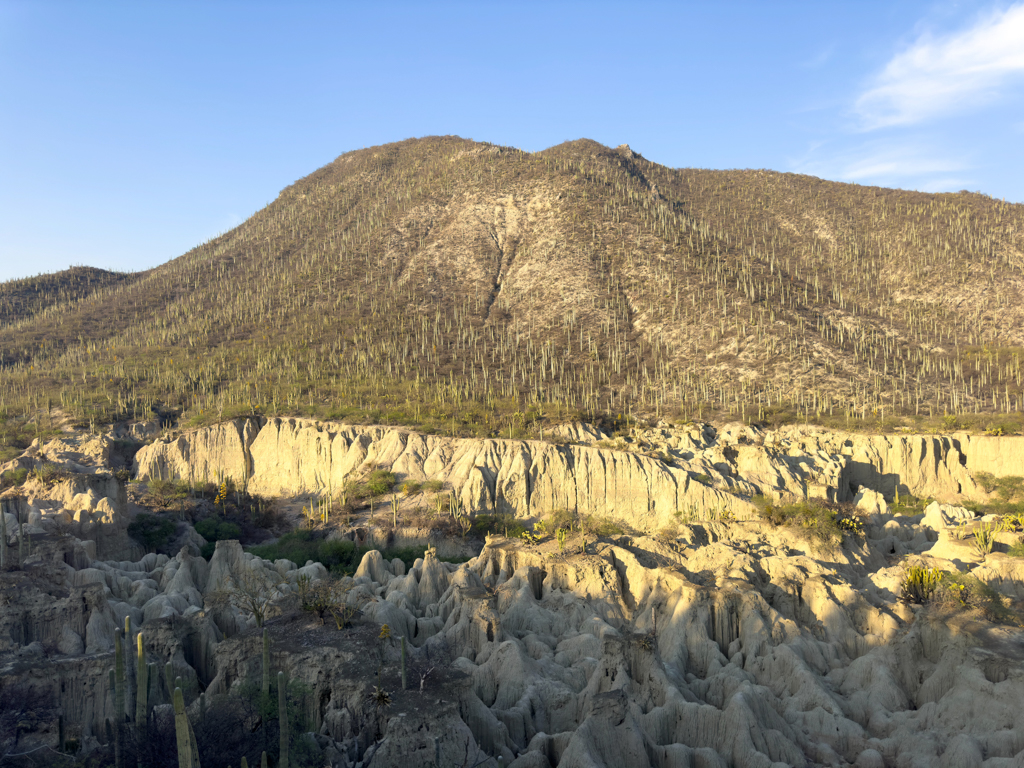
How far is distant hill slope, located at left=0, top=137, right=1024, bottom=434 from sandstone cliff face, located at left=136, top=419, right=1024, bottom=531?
4360 millimetres

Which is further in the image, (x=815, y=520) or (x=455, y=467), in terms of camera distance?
(x=455, y=467)

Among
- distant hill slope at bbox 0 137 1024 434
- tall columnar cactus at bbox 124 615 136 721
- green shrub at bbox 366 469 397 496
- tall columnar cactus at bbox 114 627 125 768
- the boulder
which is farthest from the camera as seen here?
Answer: distant hill slope at bbox 0 137 1024 434

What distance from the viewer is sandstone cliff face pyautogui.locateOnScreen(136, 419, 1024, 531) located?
4700 cm

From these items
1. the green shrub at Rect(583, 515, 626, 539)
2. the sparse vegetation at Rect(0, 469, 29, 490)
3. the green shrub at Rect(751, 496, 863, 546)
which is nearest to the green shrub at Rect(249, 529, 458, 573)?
the green shrub at Rect(583, 515, 626, 539)

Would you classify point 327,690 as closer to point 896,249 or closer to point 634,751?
point 634,751

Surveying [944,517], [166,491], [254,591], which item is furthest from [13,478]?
[944,517]

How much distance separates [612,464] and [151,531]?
30.1 meters

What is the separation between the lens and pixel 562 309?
273 ft

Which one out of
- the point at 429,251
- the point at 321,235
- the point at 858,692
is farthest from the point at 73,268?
the point at 858,692

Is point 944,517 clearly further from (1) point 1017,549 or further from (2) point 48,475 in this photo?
(2) point 48,475

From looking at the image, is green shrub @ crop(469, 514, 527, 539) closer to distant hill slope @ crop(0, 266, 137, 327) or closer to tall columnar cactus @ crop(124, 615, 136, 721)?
tall columnar cactus @ crop(124, 615, 136, 721)

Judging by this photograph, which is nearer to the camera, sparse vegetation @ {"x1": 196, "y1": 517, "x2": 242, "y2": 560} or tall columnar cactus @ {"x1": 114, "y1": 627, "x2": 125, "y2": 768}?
tall columnar cactus @ {"x1": 114, "y1": 627, "x2": 125, "y2": 768}

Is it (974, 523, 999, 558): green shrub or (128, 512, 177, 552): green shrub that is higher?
(974, 523, 999, 558): green shrub

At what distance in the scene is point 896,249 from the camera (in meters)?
91.1
